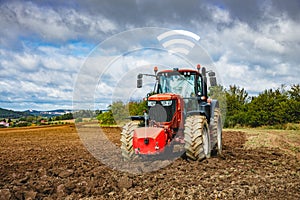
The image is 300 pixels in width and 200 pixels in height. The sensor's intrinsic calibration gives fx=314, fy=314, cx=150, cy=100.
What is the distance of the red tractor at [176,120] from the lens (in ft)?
26.2

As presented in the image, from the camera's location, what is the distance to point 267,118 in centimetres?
3100

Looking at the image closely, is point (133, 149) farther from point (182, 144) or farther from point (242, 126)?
point (242, 126)

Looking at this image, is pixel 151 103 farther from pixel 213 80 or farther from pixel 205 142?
pixel 213 80

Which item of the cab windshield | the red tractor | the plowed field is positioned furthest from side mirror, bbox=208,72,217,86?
the plowed field

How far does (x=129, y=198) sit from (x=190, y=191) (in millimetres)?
1126

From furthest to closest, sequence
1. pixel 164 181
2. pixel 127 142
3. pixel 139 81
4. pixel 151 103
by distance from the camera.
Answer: pixel 139 81, pixel 151 103, pixel 127 142, pixel 164 181

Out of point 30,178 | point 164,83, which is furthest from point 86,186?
point 164,83

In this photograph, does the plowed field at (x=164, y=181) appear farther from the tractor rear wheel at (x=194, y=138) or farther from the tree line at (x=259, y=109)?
the tree line at (x=259, y=109)

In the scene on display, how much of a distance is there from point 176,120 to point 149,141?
4.21ft

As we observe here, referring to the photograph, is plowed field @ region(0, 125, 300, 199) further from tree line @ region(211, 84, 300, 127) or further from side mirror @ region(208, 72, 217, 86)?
tree line @ region(211, 84, 300, 127)

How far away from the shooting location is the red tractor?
8000 millimetres

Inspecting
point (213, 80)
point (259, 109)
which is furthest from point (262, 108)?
point (213, 80)

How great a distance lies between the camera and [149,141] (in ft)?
25.9

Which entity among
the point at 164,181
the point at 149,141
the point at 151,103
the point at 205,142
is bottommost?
the point at 164,181
